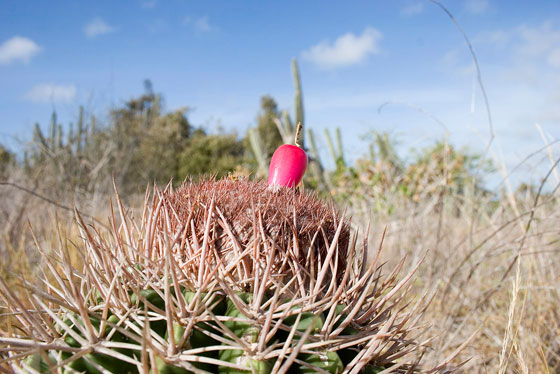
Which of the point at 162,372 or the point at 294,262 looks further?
the point at 294,262

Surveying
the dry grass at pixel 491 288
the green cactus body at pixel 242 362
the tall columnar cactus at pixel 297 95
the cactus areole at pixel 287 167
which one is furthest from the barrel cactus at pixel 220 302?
the tall columnar cactus at pixel 297 95

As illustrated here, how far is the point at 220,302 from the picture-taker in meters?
0.83

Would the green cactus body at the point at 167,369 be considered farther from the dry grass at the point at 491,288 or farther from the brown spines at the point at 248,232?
the dry grass at the point at 491,288

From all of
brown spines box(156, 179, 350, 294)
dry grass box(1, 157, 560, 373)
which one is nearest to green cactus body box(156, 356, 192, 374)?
brown spines box(156, 179, 350, 294)

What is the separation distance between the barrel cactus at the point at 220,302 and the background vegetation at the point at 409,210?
131mm

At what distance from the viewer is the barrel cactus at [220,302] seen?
0.75 meters

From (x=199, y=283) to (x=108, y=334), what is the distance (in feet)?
0.58

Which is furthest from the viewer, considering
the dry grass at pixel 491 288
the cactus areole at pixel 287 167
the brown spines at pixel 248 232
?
the dry grass at pixel 491 288

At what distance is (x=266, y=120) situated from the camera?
22906 mm

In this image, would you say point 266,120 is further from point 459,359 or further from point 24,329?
point 24,329

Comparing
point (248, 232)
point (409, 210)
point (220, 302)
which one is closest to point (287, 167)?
point (248, 232)

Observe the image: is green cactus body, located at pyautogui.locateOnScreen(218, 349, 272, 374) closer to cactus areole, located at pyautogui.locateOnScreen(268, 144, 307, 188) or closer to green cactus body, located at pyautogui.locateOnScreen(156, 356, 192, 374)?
green cactus body, located at pyautogui.locateOnScreen(156, 356, 192, 374)

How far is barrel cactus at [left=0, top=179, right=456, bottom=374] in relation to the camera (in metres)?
0.75

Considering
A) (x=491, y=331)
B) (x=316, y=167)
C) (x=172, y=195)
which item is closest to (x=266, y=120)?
(x=316, y=167)
